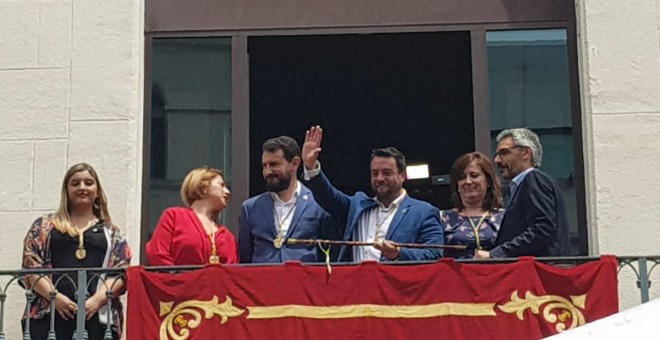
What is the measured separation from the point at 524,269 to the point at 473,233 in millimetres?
558

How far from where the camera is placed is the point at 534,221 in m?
11.3

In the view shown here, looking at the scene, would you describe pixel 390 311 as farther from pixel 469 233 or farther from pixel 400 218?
pixel 469 233

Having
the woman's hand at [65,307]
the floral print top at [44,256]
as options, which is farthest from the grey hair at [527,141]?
the woman's hand at [65,307]

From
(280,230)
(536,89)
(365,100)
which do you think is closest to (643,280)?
(536,89)

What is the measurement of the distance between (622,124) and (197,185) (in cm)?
344

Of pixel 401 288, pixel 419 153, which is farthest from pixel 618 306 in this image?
pixel 419 153

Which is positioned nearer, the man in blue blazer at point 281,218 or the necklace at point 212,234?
the necklace at point 212,234

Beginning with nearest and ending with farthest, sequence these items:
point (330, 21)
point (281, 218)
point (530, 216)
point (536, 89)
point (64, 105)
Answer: point (530, 216) < point (281, 218) < point (64, 105) < point (536, 89) < point (330, 21)

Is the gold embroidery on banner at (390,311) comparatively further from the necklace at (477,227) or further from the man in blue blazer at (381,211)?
the necklace at (477,227)

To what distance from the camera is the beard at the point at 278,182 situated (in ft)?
39.0

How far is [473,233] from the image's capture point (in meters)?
11.7

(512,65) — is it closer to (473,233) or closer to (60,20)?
(473,233)

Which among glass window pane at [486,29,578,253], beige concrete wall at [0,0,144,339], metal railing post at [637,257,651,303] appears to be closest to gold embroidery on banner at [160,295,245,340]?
beige concrete wall at [0,0,144,339]

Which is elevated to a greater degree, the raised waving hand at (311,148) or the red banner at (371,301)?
the raised waving hand at (311,148)
